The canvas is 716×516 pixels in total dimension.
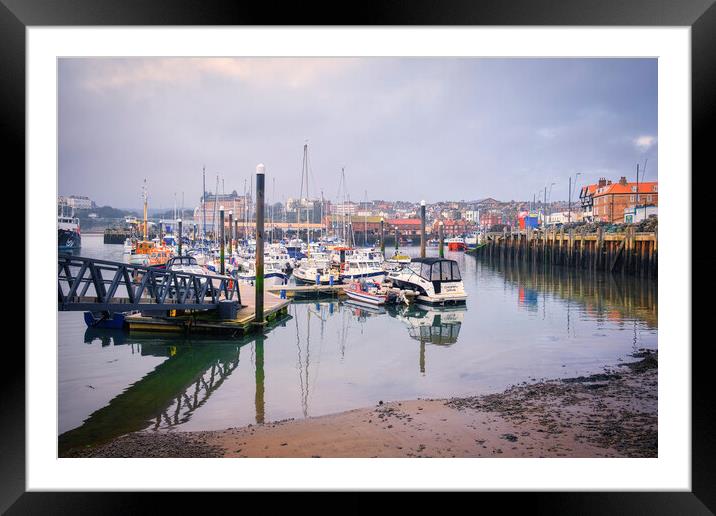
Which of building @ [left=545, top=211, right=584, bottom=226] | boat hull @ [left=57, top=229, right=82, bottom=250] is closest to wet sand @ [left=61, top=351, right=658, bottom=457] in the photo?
boat hull @ [left=57, top=229, right=82, bottom=250]

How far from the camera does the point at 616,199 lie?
72.1 feet

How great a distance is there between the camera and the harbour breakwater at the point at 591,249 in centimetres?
1838

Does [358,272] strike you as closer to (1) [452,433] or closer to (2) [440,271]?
(2) [440,271]

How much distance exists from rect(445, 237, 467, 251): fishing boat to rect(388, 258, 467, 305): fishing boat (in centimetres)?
3528

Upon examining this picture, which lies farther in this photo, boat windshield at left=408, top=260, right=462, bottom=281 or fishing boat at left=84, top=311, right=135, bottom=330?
boat windshield at left=408, top=260, right=462, bottom=281

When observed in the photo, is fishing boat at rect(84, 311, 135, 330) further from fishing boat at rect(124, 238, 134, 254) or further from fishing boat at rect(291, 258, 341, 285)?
fishing boat at rect(124, 238, 134, 254)

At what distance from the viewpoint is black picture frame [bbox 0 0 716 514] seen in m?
3.29

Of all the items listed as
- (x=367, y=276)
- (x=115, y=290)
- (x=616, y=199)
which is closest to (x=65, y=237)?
(x=115, y=290)
